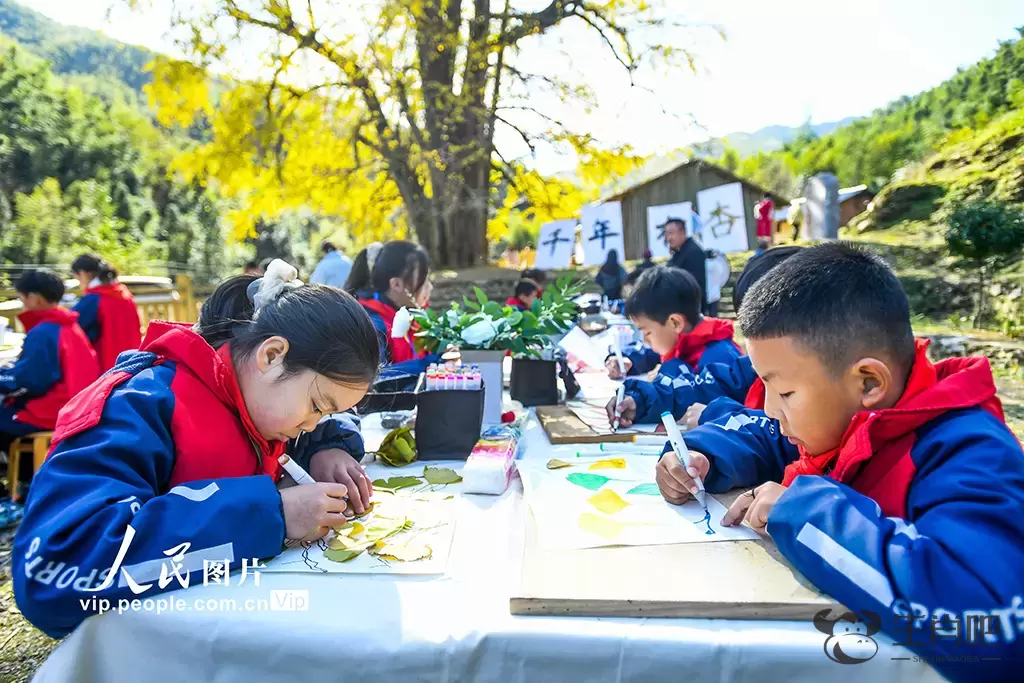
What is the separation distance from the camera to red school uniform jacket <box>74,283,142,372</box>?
4.37m

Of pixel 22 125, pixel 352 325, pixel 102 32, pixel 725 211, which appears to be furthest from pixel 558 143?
pixel 22 125

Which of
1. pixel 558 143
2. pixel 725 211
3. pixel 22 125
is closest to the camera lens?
pixel 558 143

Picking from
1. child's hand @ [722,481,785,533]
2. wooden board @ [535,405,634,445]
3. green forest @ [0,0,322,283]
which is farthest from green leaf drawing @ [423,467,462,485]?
green forest @ [0,0,322,283]

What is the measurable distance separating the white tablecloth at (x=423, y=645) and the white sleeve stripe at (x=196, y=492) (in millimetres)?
130

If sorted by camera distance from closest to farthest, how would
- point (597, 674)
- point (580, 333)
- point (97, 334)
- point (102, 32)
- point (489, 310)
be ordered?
point (597, 674), point (489, 310), point (580, 333), point (97, 334), point (102, 32)

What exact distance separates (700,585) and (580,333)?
2223 millimetres

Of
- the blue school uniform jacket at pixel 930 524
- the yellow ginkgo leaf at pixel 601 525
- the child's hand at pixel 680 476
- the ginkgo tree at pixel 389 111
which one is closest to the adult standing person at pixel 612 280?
the ginkgo tree at pixel 389 111

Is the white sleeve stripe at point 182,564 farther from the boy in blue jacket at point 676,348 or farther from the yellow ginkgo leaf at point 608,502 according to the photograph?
the boy in blue jacket at point 676,348

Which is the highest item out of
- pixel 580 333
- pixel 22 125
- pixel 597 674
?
pixel 22 125

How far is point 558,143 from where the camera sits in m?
8.13

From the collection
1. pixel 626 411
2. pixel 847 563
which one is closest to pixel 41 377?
pixel 626 411

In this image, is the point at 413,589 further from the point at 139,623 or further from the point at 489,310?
the point at 489,310

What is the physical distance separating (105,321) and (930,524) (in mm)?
5005

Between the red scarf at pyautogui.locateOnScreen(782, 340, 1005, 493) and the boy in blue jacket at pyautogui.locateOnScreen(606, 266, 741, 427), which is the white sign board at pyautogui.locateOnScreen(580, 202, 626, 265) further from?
the red scarf at pyautogui.locateOnScreen(782, 340, 1005, 493)
